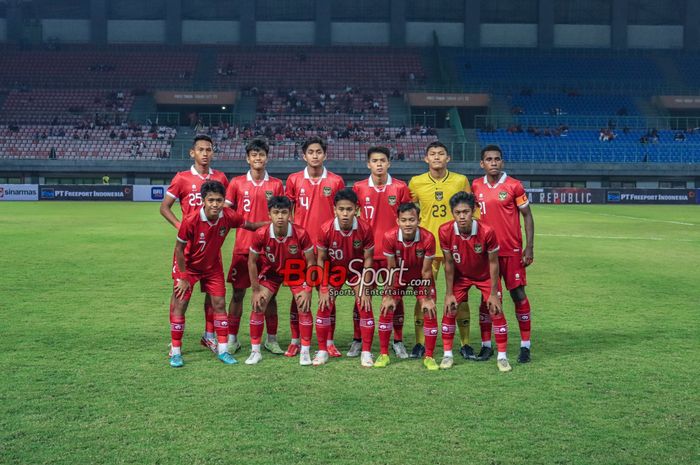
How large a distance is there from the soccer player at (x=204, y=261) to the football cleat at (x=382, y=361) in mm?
1438

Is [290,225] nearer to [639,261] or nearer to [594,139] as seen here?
[639,261]

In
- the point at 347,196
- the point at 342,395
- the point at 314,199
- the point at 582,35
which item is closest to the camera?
the point at 342,395

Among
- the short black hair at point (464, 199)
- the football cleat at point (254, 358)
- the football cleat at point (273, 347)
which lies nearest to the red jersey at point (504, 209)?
the short black hair at point (464, 199)

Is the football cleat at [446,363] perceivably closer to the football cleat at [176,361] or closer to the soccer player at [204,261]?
the soccer player at [204,261]

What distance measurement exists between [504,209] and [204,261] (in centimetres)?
318

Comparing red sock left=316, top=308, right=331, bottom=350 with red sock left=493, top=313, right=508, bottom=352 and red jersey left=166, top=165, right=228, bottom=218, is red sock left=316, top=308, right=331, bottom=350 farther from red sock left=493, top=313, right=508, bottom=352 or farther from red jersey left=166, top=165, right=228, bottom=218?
red jersey left=166, top=165, right=228, bottom=218

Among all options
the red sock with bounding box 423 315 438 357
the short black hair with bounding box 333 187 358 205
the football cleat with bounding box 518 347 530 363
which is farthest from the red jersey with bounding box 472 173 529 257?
the short black hair with bounding box 333 187 358 205

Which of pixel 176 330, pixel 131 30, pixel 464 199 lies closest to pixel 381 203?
pixel 464 199

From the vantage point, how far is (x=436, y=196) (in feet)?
27.8

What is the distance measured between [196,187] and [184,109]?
54.1 m

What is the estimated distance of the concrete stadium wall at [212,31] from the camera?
210 ft

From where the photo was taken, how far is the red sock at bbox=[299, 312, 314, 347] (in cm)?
757

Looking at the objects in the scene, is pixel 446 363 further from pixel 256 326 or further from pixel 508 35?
pixel 508 35

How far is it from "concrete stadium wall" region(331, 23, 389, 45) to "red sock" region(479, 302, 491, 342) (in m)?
57.8
